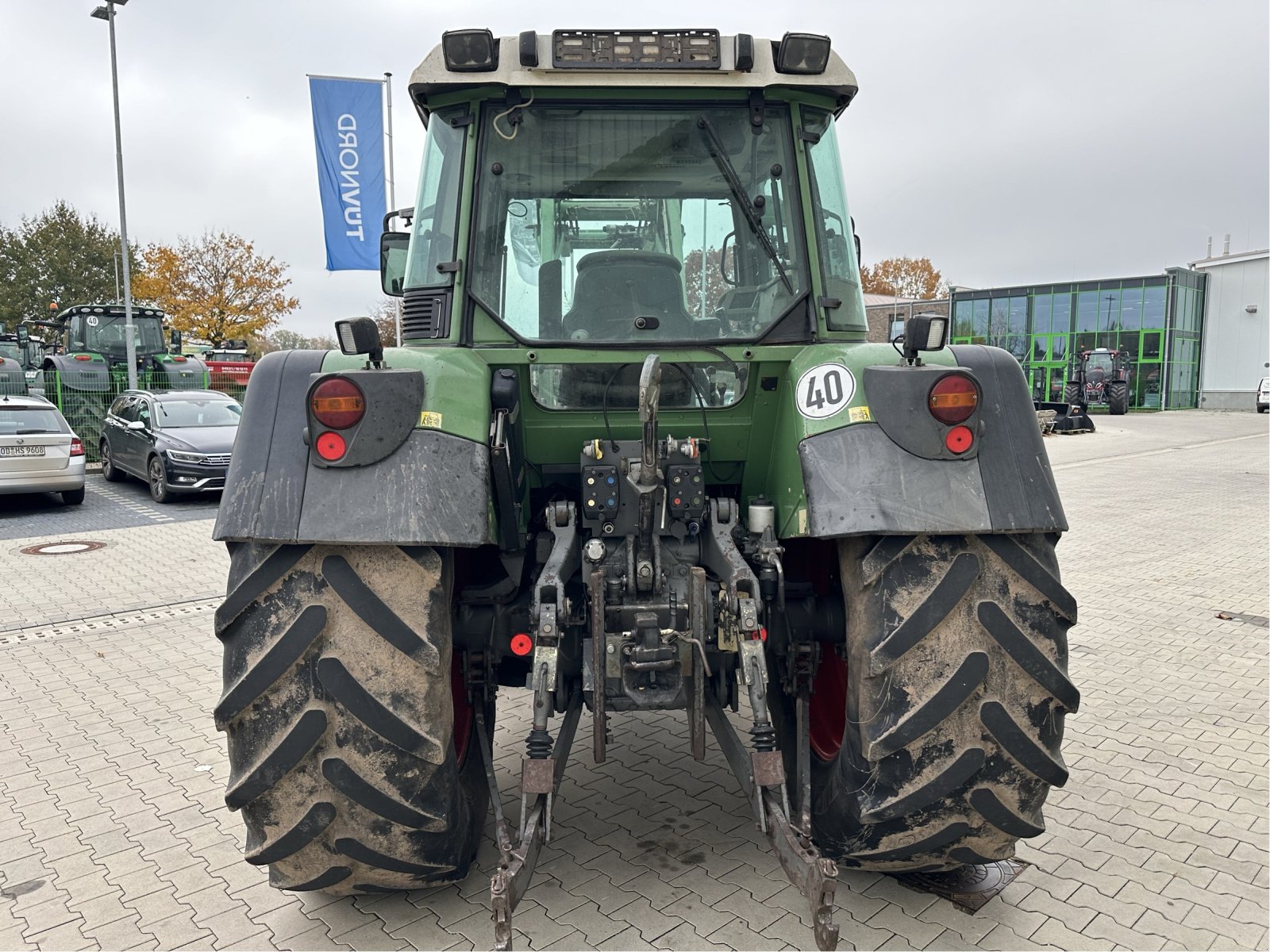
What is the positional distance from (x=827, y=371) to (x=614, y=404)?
794 mm

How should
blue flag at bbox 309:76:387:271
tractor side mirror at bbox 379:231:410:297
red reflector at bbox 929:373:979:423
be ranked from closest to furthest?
red reflector at bbox 929:373:979:423 < tractor side mirror at bbox 379:231:410:297 < blue flag at bbox 309:76:387:271

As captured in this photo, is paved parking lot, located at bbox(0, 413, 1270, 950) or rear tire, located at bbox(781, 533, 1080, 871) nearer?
rear tire, located at bbox(781, 533, 1080, 871)

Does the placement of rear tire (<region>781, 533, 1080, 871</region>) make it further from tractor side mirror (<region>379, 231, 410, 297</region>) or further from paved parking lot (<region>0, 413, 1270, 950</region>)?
tractor side mirror (<region>379, 231, 410, 297</region>)

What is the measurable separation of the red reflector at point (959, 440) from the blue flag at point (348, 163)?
1424cm

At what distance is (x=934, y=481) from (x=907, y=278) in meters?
59.7

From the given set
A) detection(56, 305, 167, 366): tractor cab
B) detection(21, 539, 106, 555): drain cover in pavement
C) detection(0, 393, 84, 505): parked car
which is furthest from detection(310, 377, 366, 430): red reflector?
detection(56, 305, 167, 366): tractor cab

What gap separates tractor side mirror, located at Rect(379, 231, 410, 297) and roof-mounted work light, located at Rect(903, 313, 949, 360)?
212 centimetres

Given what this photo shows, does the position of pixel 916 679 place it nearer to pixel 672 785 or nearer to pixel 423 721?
pixel 423 721

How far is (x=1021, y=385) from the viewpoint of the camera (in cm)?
290

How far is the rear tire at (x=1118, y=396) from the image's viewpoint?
115 ft

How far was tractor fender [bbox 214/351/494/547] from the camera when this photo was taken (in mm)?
2588

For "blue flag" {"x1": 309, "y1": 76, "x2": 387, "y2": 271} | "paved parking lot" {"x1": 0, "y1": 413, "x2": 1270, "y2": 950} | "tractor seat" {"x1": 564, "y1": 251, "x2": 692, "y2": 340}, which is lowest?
"paved parking lot" {"x1": 0, "y1": 413, "x2": 1270, "y2": 950}

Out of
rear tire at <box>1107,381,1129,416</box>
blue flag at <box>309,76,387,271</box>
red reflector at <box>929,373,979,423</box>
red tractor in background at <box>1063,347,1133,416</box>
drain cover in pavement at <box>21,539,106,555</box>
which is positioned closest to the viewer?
red reflector at <box>929,373,979,423</box>

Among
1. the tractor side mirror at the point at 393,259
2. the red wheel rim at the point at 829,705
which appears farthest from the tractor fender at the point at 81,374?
the red wheel rim at the point at 829,705
